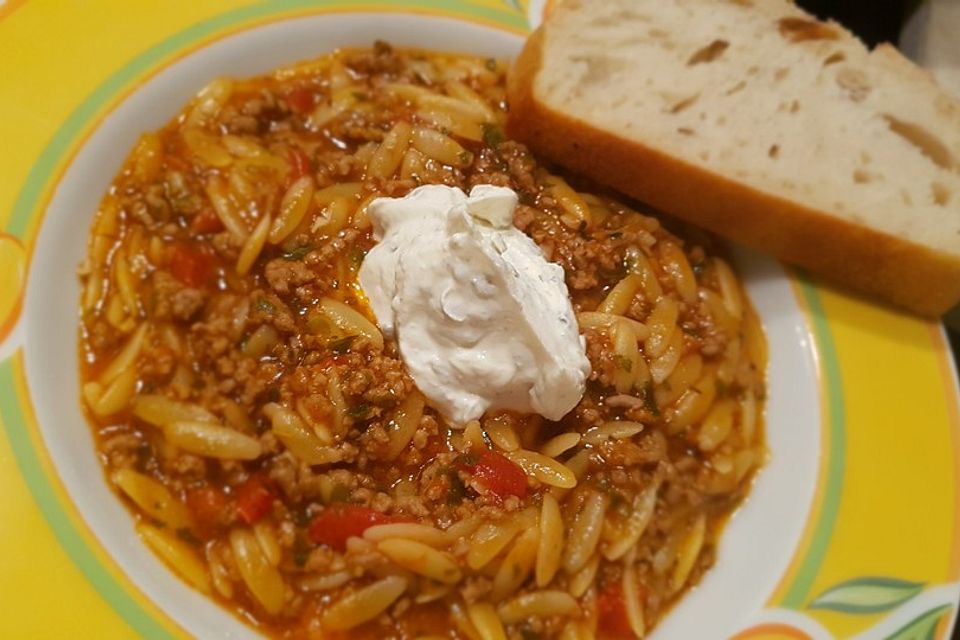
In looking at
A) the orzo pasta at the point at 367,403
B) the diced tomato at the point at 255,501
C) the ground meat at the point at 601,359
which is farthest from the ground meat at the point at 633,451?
the diced tomato at the point at 255,501

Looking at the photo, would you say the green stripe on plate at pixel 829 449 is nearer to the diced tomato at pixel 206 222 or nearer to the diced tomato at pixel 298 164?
the diced tomato at pixel 298 164

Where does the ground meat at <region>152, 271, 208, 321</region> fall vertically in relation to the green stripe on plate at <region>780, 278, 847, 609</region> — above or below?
above

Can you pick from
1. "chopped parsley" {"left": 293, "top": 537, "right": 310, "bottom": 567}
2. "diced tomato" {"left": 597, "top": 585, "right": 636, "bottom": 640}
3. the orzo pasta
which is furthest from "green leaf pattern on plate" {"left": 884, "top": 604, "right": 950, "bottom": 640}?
"chopped parsley" {"left": 293, "top": 537, "right": 310, "bottom": 567}

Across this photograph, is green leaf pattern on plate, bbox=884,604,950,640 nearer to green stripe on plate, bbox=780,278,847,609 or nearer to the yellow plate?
the yellow plate

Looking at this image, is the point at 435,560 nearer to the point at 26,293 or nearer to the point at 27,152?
the point at 26,293

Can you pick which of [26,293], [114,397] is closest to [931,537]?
[114,397]

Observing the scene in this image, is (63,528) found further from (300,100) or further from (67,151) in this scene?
(300,100)

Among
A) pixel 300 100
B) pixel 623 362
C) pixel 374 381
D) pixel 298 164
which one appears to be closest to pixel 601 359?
pixel 623 362
